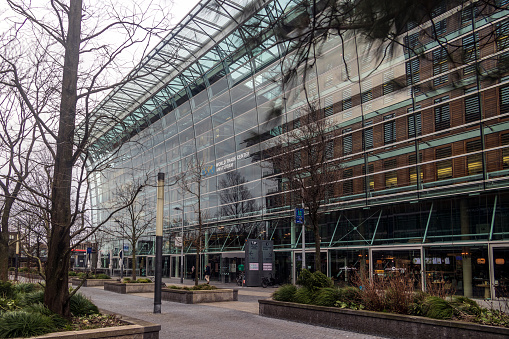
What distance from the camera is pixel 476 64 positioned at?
20.1 feet

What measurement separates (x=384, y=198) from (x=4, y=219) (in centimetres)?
1812

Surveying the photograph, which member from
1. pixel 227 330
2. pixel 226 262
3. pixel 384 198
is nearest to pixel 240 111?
pixel 226 262

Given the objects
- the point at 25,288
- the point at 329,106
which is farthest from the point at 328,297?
the point at 329,106

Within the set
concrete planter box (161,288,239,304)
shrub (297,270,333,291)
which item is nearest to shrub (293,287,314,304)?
shrub (297,270,333,291)

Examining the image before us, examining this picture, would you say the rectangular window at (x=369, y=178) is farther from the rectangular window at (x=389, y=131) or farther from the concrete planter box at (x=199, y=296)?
the concrete planter box at (x=199, y=296)

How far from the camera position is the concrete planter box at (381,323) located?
880 cm

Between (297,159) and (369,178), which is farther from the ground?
(297,159)

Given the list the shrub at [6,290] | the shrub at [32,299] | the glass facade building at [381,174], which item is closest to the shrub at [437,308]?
the glass facade building at [381,174]

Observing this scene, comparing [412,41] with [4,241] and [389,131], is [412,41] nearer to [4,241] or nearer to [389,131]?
[4,241]

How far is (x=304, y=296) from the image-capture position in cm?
1344

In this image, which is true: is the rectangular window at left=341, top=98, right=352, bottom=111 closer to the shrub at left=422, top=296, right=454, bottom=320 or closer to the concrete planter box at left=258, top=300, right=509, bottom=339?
the concrete planter box at left=258, top=300, right=509, bottom=339

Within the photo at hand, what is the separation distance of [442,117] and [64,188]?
19.0m

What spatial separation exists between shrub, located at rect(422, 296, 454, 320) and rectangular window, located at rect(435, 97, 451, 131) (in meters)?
13.8

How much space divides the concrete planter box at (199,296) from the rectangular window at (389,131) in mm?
11917
